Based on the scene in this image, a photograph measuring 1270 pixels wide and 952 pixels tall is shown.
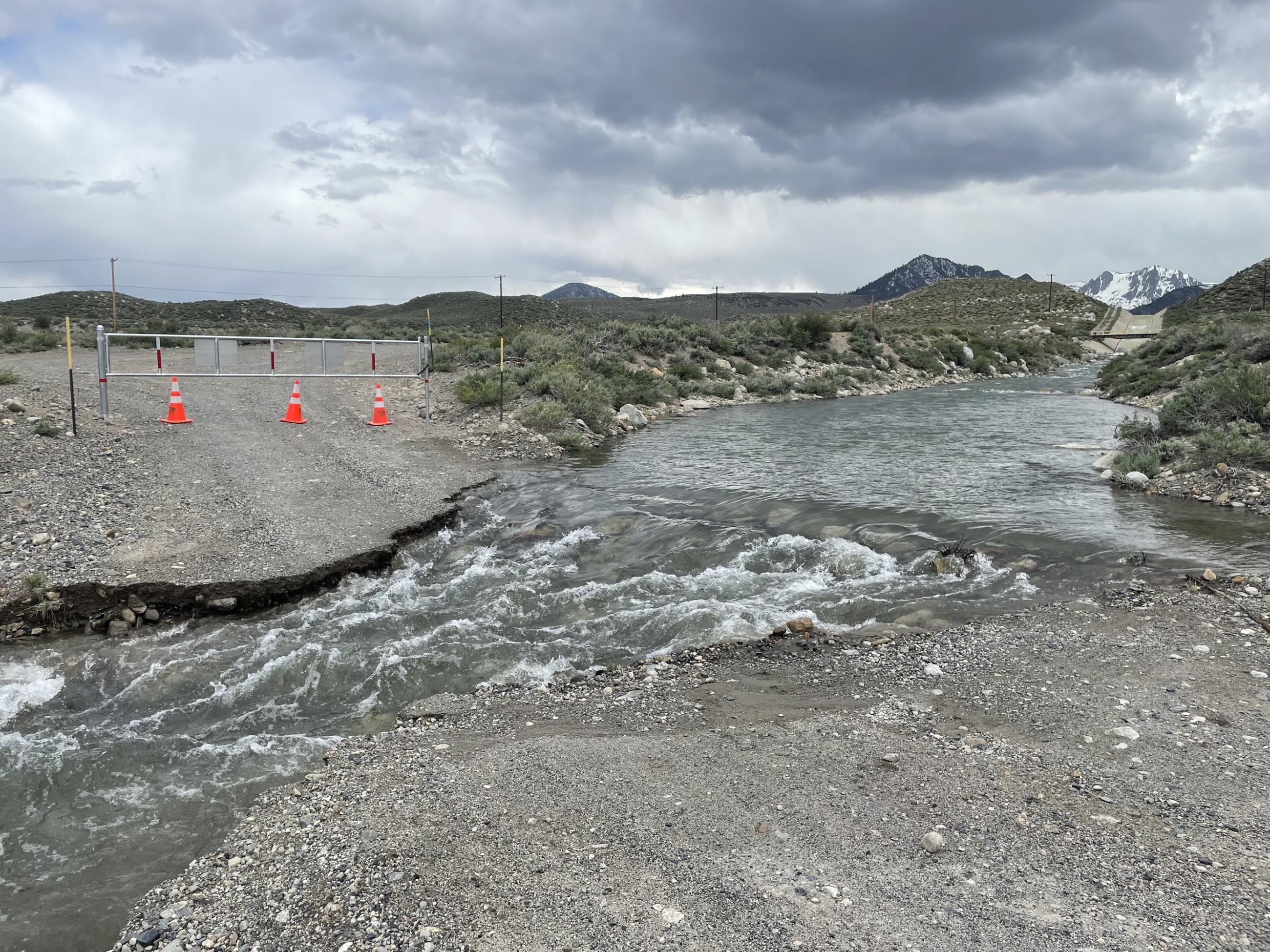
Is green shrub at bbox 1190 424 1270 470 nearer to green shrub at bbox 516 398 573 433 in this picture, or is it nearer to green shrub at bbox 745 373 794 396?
green shrub at bbox 516 398 573 433

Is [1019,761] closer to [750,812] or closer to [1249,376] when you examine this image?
[750,812]

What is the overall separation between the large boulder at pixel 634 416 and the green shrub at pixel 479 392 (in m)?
3.36

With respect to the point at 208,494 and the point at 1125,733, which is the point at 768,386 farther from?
the point at 1125,733

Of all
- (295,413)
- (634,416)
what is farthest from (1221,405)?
(295,413)

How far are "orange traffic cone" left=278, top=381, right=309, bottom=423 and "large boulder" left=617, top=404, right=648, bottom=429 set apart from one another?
26.5 feet

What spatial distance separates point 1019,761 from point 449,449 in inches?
494

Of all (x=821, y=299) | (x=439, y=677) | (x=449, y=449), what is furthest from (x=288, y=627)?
(x=821, y=299)

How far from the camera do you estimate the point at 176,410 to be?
600 inches

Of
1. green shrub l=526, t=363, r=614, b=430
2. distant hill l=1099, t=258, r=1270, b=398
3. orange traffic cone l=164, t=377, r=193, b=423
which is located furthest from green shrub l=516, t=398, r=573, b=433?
distant hill l=1099, t=258, r=1270, b=398

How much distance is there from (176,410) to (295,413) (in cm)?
217

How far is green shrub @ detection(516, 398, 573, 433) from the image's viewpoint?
17219mm

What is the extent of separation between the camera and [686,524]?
34.8ft

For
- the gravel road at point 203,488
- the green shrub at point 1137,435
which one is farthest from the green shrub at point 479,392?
the green shrub at point 1137,435

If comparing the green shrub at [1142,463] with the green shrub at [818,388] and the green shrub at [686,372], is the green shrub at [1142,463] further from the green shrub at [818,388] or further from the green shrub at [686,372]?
the green shrub at [818,388]
